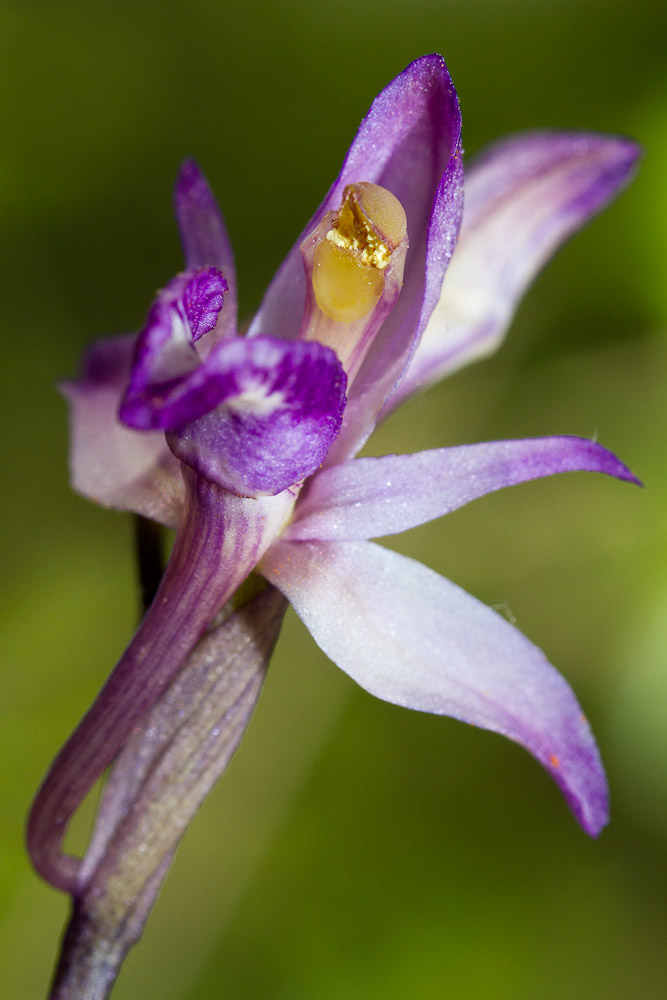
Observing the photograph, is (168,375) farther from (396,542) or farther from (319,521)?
(396,542)

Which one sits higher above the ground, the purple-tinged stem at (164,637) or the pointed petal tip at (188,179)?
the pointed petal tip at (188,179)

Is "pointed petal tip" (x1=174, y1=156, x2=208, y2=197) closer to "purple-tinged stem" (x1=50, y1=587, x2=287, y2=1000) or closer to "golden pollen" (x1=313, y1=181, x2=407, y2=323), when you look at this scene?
"golden pollen" (x1=313, y1=181, x2=407, y2=323)

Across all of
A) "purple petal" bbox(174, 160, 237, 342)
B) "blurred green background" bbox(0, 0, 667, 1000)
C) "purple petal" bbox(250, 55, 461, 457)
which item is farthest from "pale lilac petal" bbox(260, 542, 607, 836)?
"blurred green background" bbox(0, 0, 667, 1000)

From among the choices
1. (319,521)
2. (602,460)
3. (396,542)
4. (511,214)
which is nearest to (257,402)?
(319,521)

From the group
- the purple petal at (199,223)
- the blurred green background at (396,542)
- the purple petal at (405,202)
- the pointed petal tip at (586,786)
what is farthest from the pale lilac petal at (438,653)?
the blurred green background at (396,542)

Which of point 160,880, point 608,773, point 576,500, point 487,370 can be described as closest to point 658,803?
point 608,773

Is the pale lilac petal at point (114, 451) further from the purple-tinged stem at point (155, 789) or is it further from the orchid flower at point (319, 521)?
the purple-tinged stem at point (155, 789)

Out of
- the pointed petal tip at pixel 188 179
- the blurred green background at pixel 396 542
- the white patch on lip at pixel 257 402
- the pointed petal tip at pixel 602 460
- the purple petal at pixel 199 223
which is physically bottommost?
the blurred green background at pixel 396 542
